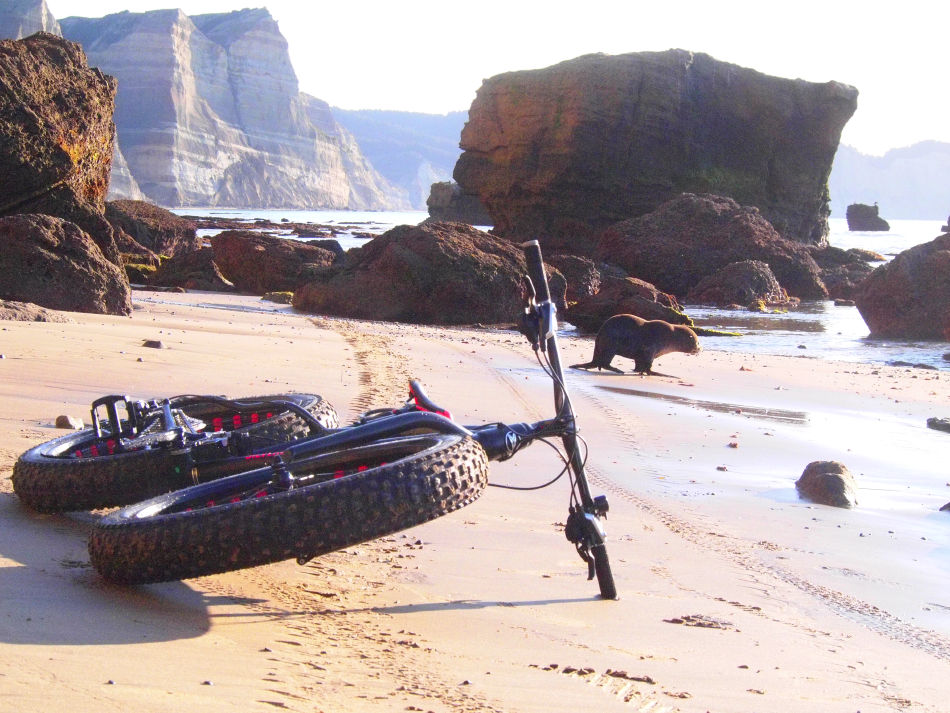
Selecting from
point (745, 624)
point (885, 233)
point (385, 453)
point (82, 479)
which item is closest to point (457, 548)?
point (385, 453)

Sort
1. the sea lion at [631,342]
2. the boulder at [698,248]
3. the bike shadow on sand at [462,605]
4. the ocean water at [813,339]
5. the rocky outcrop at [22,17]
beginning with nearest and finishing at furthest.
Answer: the bike shadow on sand at [462,605] < the sea lion at [631,342] < the ocean water at [813,339] < the boulder at [698,248] < the rocky outcrop at [22,17]

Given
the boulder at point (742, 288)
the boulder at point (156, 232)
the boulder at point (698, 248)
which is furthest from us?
the boulder at point (698, 248)

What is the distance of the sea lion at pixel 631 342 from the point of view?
38.0 ft

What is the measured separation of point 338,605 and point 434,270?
14387mm

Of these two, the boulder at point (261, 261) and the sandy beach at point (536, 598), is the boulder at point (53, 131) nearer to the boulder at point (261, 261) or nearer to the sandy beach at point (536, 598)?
the boulder at point (261, 261)

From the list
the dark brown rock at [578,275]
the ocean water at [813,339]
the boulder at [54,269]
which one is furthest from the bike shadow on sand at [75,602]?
the dark brown rock at [578,275]

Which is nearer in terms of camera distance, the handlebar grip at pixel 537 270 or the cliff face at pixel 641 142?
the handlebar grip at pixel 537 270

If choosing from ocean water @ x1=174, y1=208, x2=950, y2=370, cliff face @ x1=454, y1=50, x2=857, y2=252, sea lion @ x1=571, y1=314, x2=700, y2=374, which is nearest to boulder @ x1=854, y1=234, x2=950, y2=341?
ocean water @ x1=174, y1=208, x2=950, y2=370

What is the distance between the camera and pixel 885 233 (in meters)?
80.3

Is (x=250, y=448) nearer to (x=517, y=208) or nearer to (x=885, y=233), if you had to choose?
(x=517, y=208)

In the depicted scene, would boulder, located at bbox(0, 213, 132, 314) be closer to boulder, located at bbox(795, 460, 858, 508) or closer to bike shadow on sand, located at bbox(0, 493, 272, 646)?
bike shadow on sand, located at bbox(0, 493, 272, 646)

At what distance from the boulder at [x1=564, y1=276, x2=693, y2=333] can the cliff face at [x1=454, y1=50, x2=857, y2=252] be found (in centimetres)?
2974

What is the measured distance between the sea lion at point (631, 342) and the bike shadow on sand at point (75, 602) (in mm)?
8619

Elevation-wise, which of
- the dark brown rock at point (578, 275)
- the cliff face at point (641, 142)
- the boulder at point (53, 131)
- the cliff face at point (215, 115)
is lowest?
the dark brown rock at point (578, 275)
